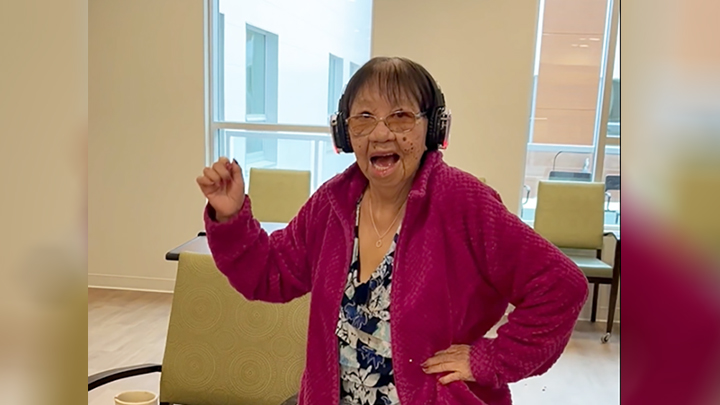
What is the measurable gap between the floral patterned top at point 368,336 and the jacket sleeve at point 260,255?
127 millimetres

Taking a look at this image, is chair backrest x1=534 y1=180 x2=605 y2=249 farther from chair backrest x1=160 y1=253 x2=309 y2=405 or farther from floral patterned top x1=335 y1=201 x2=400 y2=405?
floral patterned top x1=335 y1=201 x2=400 y2=405

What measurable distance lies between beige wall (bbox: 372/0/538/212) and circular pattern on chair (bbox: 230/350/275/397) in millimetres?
2837

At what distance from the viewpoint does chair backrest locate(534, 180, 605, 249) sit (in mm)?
3910

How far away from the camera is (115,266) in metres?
4.56

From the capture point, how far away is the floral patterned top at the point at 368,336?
910 mm

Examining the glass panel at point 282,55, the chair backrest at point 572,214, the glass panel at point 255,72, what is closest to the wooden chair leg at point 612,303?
the chair backrest at point 572,214

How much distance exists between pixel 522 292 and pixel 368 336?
257mm

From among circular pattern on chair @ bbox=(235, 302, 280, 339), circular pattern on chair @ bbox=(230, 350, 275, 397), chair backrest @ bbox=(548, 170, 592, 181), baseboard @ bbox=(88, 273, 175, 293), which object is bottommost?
baseboard @ bbox=(88, 273, 175, 293)

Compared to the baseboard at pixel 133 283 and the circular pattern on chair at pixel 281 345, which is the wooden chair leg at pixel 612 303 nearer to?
the circular pattern on chair at pixel 281 345

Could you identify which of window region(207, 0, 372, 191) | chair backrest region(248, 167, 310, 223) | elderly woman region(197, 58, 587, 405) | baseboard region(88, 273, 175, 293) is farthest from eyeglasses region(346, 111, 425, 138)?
baseboard region(88, 273, 175, 293)

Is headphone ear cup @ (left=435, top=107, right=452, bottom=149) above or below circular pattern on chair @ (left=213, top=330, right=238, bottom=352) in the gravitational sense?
above

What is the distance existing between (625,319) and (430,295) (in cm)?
54

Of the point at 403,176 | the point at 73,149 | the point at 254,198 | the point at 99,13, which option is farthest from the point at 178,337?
the point at 99,13

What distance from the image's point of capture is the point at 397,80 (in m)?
0.92
